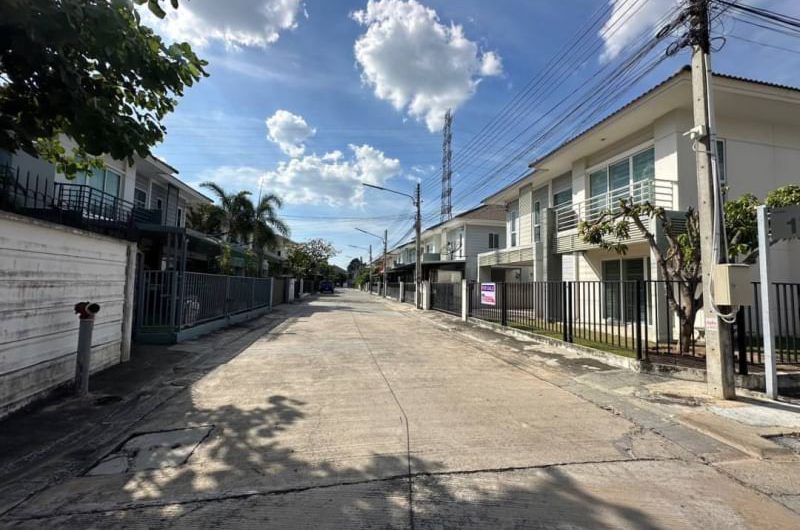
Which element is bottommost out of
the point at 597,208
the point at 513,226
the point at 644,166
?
the point at 597,208

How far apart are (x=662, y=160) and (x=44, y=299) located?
47.7 feet

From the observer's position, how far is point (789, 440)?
4957mm

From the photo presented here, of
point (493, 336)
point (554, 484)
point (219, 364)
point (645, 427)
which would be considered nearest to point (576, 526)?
point (554, 484)

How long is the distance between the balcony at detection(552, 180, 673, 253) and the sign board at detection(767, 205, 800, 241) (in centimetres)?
450

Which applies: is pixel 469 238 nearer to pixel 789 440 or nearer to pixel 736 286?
pixel 736 286

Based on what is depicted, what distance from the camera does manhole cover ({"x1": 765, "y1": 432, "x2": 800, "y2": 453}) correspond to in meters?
4.78

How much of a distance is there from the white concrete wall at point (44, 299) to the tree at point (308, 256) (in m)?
43.6

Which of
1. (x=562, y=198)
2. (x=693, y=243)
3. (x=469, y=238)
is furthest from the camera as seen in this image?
(x=469, y=238)

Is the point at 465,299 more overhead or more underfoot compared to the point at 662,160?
more underfoot

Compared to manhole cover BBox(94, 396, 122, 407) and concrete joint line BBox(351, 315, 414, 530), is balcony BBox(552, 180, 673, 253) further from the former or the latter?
manhole cover BBox(94, 396, 122, 407)

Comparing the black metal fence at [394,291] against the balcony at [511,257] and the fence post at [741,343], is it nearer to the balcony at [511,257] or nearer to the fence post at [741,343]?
the balcony at [511,257]

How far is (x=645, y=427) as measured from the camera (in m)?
5.38

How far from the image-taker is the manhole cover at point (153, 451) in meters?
4.11

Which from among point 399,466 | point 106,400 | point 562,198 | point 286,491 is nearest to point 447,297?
point 562,198
